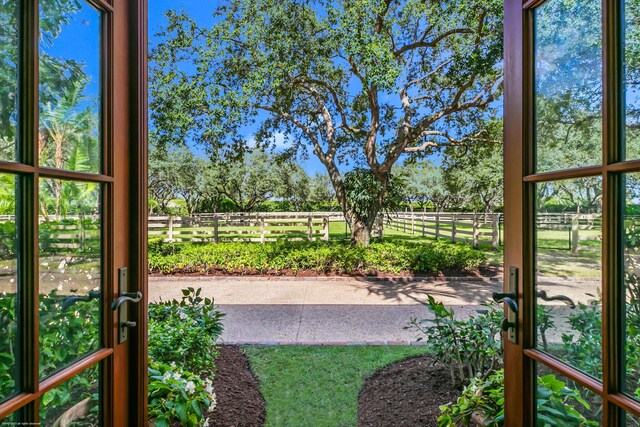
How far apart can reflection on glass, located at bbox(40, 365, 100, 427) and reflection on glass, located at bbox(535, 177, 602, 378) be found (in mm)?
1165

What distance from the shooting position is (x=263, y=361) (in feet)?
8.51

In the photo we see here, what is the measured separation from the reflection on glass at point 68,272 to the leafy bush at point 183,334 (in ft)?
3.00

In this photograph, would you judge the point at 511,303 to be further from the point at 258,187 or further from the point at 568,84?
the point at 258,187

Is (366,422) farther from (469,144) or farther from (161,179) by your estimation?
(161,179)

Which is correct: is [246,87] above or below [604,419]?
above

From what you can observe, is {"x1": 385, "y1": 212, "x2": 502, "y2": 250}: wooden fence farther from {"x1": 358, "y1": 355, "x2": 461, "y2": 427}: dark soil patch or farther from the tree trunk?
{"x1": 358, "y1": 355, "x2": 461, "y2": 427}: dark soil patch

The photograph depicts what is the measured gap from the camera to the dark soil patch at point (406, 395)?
72.9 inches

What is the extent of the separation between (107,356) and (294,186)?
55.3 feet

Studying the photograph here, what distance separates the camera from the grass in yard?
1.95m

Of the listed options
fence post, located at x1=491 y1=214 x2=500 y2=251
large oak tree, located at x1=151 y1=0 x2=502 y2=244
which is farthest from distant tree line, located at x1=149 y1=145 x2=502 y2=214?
large oak tree, located at x1=151 y1=0 x2=502 y2=244

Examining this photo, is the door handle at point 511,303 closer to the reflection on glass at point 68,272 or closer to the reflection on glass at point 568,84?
the reflection on glass at point 568,84

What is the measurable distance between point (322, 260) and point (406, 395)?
4.01m

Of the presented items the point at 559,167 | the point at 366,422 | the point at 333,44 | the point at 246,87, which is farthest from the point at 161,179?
the point at 559,167

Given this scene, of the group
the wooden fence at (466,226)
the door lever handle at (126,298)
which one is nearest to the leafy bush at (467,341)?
Result: the door lever handle at (126,298)
